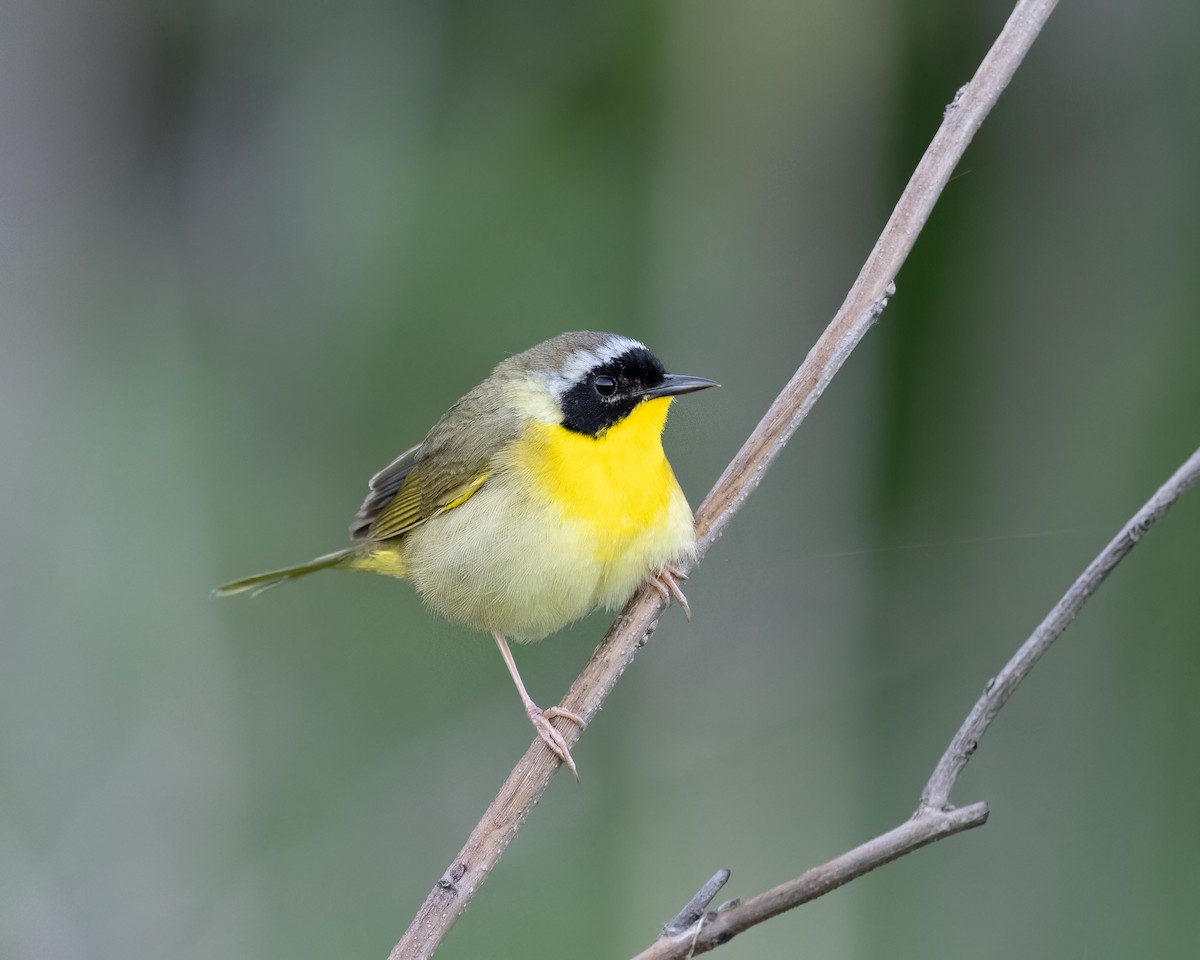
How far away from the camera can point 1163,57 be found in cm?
418

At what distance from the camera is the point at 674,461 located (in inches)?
144

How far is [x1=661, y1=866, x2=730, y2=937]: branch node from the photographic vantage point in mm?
1479

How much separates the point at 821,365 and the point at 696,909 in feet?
2.71

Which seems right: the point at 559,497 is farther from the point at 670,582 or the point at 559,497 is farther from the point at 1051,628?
the point at 1051,628

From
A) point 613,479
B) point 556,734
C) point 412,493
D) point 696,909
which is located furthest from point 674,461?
point 696,909

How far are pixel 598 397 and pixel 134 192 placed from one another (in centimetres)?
291

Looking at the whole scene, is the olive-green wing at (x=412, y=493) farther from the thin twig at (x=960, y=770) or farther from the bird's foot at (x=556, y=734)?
the thin twig at (x=960, y=770)

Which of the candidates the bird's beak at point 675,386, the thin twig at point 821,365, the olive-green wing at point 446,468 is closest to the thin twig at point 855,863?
the thin twig at point 821,365

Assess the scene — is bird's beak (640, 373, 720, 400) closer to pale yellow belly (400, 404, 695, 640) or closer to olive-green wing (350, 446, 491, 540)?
pale yellow belly (400, 404, 695, 640)

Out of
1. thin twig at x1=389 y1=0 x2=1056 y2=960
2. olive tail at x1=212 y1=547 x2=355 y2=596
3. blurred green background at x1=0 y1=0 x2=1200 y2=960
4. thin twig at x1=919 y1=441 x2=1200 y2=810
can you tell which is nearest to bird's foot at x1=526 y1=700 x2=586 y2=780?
thin twig at x1=389 y1=0 x2=1056 y2=960

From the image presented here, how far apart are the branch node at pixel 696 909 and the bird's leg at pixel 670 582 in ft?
2.99

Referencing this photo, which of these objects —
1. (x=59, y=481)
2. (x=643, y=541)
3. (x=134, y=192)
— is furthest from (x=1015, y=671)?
(x=134, y=192)

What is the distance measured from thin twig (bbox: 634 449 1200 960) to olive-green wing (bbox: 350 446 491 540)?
1414 mm

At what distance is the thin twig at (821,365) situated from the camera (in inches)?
68.8
